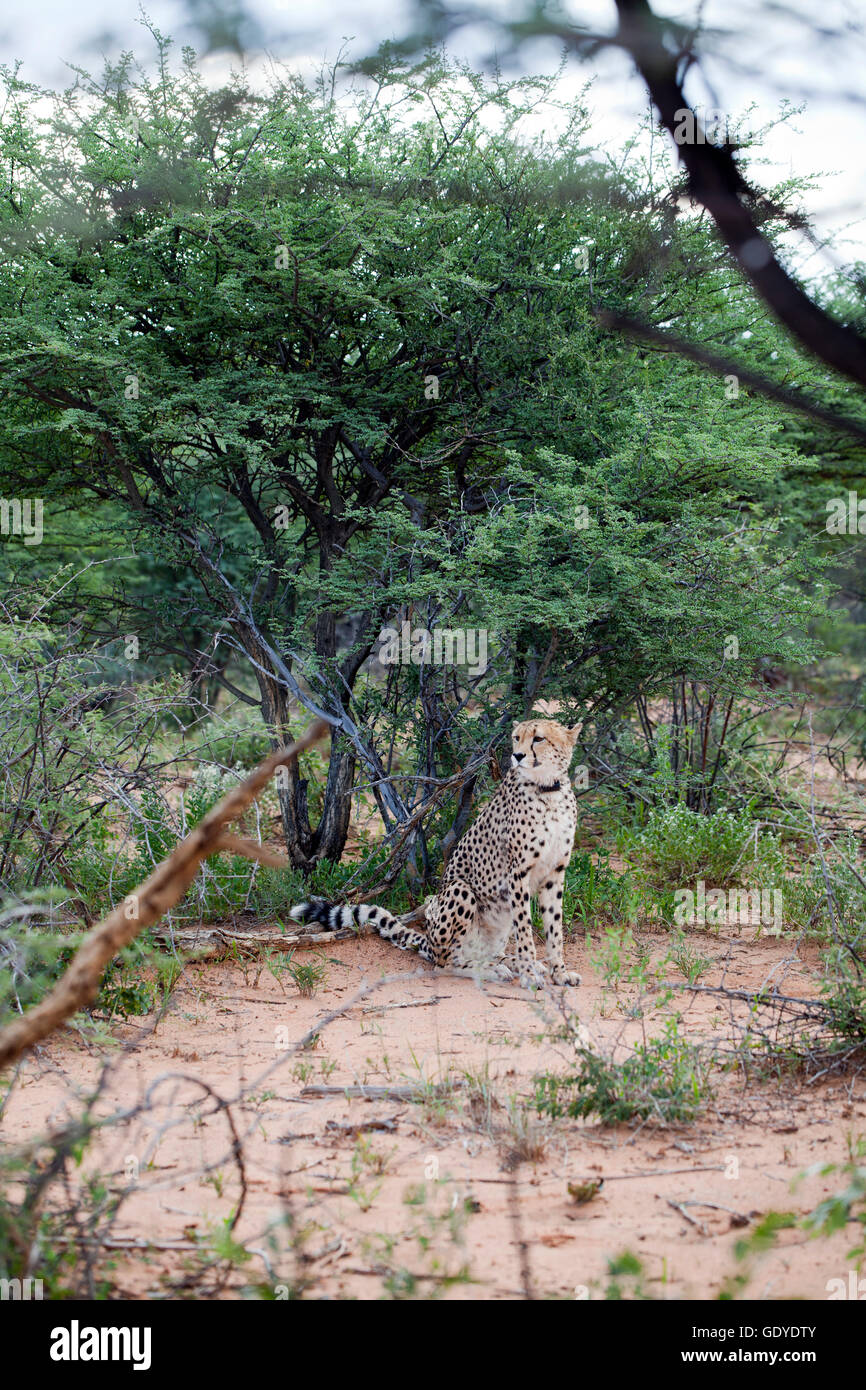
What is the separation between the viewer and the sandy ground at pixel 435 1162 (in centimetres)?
297

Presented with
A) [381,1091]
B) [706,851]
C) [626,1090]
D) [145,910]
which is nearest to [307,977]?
[381,1091]

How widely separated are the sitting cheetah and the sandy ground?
75 cm

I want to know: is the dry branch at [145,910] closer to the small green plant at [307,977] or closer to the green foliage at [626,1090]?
the green foliage at [626,1090]

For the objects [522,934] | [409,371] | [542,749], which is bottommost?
[522,934]

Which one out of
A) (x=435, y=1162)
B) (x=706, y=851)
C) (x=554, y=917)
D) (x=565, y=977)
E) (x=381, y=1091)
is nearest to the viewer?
(x=435, y=1162)

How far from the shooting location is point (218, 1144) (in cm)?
396

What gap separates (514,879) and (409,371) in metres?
3.64

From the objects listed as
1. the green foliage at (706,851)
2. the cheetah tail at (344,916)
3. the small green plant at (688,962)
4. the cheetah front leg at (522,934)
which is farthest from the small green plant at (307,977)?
the green foliage at (706,851)

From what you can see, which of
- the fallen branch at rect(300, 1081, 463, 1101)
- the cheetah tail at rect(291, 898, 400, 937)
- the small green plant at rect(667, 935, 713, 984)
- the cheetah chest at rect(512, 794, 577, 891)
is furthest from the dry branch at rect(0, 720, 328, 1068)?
the cheetah tail at rect(291, 898, 400, 937)

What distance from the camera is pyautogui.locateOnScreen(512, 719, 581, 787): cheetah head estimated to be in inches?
247

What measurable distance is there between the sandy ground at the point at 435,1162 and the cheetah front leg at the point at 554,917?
2.09ft

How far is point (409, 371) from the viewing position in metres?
7.71

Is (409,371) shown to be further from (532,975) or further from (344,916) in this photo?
(532,975)

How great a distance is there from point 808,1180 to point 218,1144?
6.57ft
